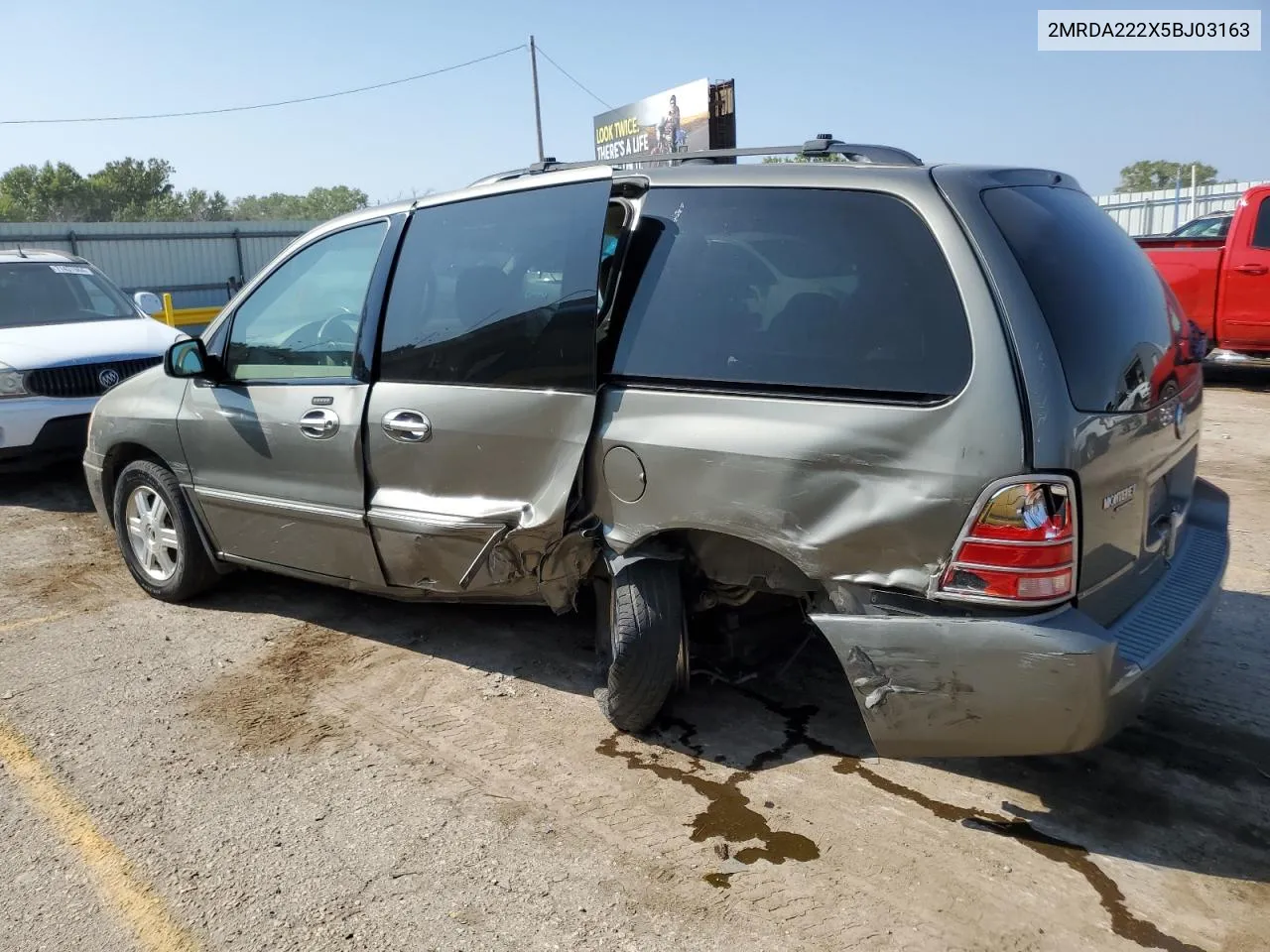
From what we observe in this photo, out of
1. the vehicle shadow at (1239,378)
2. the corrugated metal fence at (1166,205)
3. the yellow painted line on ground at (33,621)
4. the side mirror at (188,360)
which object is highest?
the corrugated metal fence at (1166,205)

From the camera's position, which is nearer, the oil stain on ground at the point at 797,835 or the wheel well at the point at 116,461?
the oil stain on ground at the point at 797,835

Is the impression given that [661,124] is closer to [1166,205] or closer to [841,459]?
[1166,205]

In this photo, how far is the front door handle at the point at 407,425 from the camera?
3.94 meters

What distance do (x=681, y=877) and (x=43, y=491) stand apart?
6918 mm

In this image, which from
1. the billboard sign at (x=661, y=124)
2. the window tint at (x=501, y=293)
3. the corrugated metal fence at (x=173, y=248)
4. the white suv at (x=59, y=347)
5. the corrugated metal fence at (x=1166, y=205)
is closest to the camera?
the window tint at (x=501, y=293)

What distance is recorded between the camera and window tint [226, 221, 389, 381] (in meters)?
4.28

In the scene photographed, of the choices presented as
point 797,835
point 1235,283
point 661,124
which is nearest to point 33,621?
point 797,835

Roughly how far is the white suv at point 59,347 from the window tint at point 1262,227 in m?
10.6

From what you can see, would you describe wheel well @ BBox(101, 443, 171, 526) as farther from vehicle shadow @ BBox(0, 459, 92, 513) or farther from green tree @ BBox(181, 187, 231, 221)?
green tree @ BBox(181, 187, 231, 221)

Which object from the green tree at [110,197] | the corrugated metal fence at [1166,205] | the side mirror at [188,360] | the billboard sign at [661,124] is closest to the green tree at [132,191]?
the green tree at [110,197]

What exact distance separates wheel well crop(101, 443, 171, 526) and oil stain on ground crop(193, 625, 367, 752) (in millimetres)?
1203

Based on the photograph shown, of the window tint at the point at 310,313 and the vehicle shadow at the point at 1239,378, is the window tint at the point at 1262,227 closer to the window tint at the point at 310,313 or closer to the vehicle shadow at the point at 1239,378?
the vehicle shadow at the point at 1239,378

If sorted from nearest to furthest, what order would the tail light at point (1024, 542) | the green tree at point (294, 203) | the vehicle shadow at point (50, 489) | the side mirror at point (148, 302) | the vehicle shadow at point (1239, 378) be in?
1. the tail light at point (1024, 542)
2. the vehicle shadow at point (50, 489)
3. the side mirror at point (148, 302)
4. the vehicle shadow at point (1239, 378)
5. the green tree at point (294, 203)

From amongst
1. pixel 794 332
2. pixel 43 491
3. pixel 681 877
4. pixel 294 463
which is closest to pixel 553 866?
→ pixel 681 877
